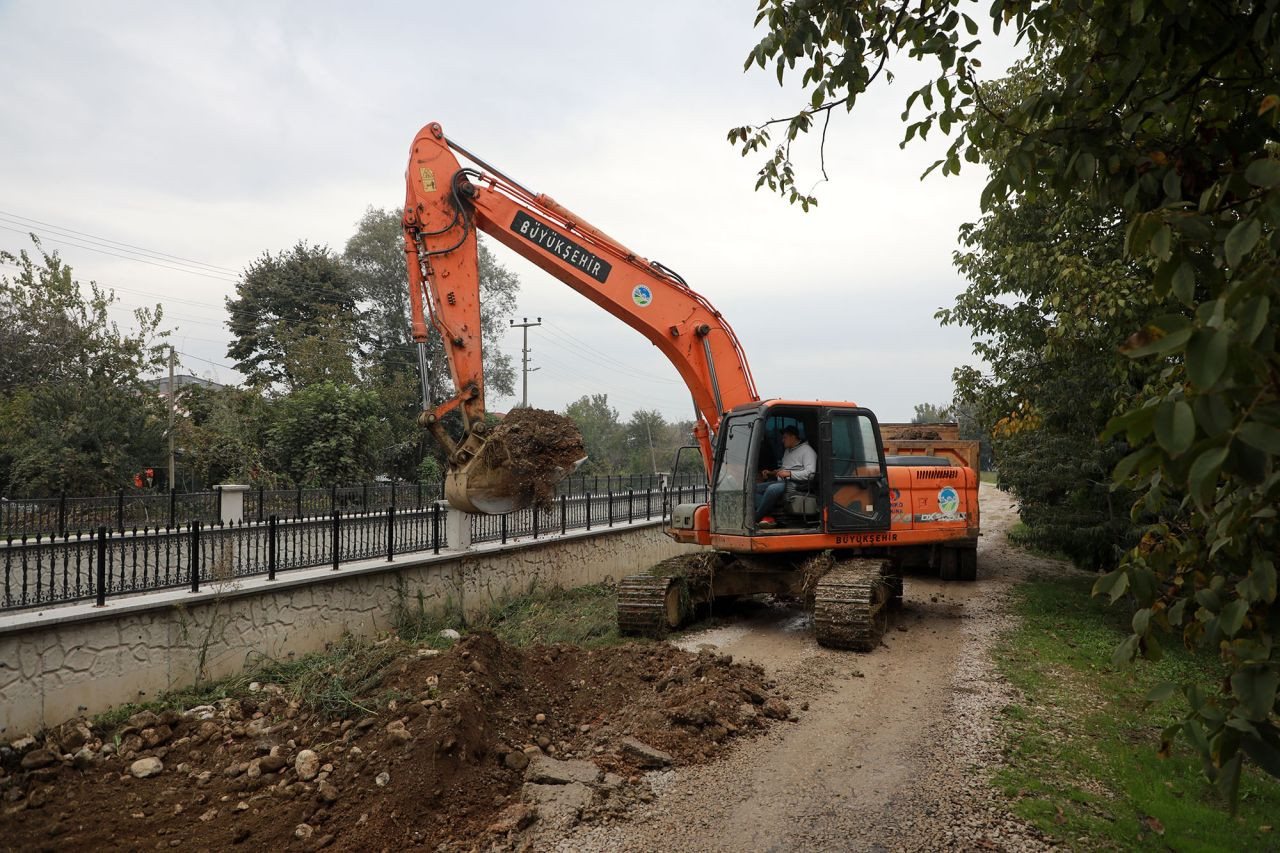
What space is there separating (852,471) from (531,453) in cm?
378

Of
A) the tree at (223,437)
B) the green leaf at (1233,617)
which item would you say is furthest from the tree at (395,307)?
the green leaf at (1233,617)

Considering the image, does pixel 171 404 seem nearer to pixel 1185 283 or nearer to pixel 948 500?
pixel 948 500

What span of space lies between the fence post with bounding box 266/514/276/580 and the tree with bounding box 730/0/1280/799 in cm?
701

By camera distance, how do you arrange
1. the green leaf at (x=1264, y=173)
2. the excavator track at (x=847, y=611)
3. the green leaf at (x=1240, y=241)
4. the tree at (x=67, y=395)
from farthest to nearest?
the tree at (x=67, y=395)
the excavator track at (x=847, y=611)
the green leaf at (x=1264, y=173)
the green leaf at (x=1240, y=241)

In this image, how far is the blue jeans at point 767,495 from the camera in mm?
9016

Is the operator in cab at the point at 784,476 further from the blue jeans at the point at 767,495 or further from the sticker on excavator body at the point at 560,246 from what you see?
the sticker on excavator body at the point at 560,246

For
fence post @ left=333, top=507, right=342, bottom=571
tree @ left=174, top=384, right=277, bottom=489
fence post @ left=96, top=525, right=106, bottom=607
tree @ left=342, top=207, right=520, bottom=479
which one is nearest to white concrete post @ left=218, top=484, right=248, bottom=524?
fence post @ left=333, top=507, right=342, bottom=571

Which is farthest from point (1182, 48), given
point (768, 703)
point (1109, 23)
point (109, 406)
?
point (109, 406)

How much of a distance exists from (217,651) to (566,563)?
688 centimetres

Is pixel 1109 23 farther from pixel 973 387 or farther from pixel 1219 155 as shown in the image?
pixel 973 387

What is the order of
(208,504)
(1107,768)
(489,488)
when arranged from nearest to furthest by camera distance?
(1107,768) < (489,488) < (208,504)

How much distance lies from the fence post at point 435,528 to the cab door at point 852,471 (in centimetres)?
526

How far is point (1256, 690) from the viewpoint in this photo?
2025mm

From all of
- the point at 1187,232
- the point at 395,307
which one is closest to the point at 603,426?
the point at 395,307
